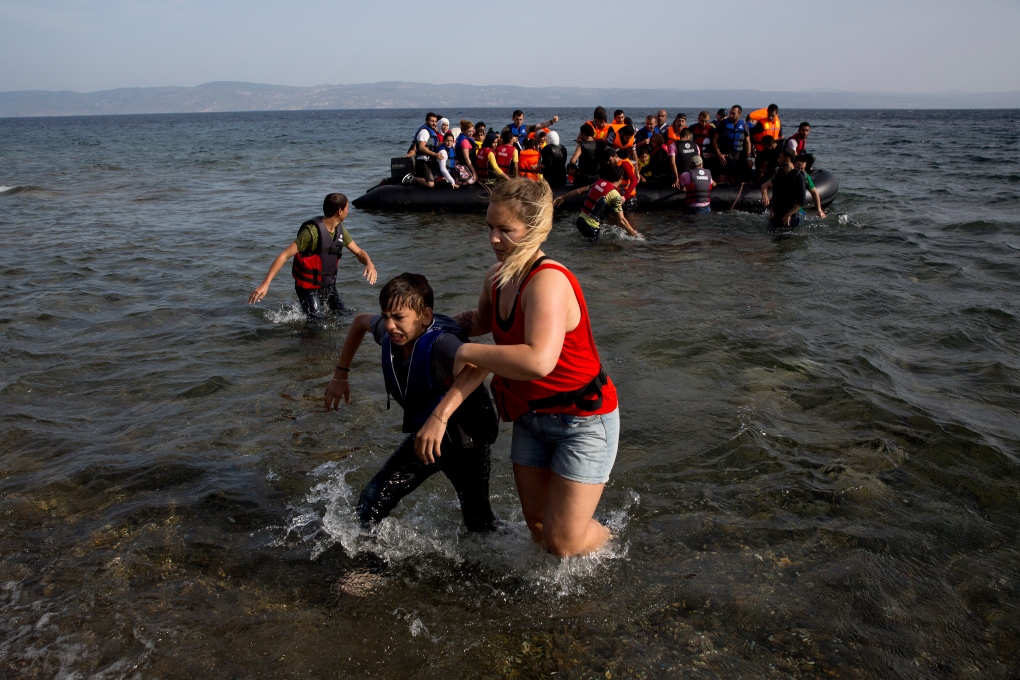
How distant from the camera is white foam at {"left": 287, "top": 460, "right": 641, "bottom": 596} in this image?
335 centimetres

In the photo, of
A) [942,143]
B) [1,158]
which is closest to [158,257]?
[1,158]

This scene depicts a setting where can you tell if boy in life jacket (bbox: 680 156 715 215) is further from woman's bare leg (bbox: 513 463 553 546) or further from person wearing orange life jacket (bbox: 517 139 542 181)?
woman's bare leg (bbox: 513 463 553 546)

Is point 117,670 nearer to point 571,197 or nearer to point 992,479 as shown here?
point 992,479

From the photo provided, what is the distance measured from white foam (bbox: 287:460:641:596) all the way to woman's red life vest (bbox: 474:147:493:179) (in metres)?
11.4

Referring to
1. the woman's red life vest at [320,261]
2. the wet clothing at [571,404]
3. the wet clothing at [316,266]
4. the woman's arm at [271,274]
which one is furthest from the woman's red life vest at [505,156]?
the wet clothing at [571,404]

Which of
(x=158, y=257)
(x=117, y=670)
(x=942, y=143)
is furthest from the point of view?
(x=942, y=143)

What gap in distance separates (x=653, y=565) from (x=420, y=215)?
Result: 12.1m

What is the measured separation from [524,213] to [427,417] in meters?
0.99

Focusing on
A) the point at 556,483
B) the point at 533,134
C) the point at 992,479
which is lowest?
the point at 992,479

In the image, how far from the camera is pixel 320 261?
272 inches

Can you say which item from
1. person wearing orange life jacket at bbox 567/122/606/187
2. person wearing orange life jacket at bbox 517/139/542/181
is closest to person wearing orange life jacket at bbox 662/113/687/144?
person wearing orange life jacket at bbox 567/122/606/187

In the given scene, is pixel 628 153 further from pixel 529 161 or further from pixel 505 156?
pixel 505 156

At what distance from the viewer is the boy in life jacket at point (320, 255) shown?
656 centimetres

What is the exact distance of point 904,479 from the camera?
437 centimetres
